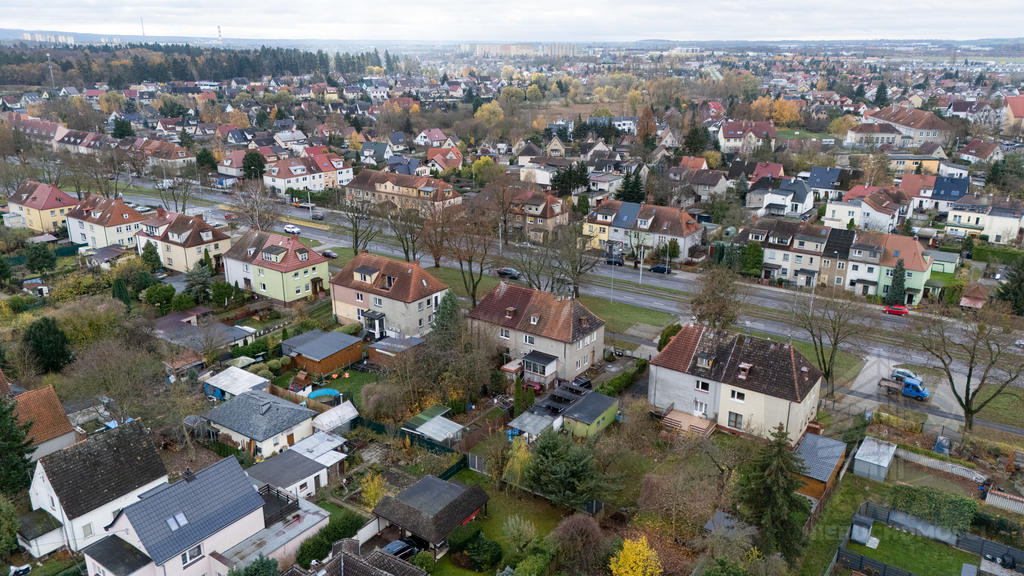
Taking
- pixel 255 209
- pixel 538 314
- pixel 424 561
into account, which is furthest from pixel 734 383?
pixel 255 209

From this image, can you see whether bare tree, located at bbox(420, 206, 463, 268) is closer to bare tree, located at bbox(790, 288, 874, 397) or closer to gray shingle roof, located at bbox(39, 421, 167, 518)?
bare tree, located at bbox(790, 288, 874, 397)

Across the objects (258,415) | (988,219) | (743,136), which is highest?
(743,136)

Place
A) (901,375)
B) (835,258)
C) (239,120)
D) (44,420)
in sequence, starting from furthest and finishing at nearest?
1. (239,120)
2. (835,258)
3. (901,375)
4. (44,420)

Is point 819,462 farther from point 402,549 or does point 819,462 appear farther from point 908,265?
point 908,265

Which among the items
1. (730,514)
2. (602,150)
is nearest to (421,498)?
(730,514)

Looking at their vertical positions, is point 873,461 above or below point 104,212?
below

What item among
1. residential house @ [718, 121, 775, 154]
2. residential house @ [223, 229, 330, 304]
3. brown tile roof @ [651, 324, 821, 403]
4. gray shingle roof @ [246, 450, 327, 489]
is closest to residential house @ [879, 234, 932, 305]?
brown tile roof @ [651, 324, 821, 403]

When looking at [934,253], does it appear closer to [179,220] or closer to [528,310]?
[528,310]
